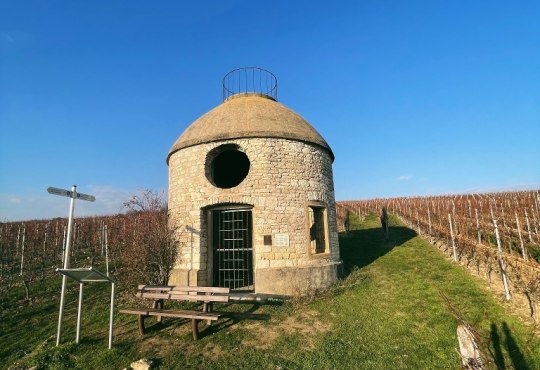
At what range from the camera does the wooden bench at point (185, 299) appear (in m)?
6.13

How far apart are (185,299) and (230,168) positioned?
285 inches

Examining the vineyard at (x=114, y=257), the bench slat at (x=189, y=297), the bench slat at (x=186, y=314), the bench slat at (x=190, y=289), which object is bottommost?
the bench slat at (x=186, y=314)

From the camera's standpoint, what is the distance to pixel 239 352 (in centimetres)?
568

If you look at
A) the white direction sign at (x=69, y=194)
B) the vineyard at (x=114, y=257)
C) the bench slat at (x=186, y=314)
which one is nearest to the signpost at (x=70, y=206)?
the white direction sign at (x=69, y=194)

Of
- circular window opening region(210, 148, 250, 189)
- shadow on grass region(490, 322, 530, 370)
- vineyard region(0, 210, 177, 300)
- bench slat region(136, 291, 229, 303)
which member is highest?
circular window opening region(210, 148, 250, 189)

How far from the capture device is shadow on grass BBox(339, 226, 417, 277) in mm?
12139

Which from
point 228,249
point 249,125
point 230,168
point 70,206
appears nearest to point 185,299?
point 228,249

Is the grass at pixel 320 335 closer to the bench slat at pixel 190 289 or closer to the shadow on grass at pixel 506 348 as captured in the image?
the shadow on grass at pixel 506 348

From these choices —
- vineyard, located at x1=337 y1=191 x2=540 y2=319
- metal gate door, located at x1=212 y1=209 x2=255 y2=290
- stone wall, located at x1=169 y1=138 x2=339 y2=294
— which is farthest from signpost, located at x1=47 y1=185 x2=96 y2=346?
vineyard, located at x1=337 y1=191 x2=540 y2=319

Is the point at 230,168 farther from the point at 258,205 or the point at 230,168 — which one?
the point at 258,205

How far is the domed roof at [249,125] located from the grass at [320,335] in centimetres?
481

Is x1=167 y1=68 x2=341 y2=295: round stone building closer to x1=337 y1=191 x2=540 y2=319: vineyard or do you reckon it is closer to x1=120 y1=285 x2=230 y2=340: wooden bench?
x1=120 y1=285 x2=230 y2=340: wooden bench

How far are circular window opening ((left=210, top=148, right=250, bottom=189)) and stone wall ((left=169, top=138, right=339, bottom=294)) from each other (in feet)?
9.77

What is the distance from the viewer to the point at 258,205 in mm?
8977
